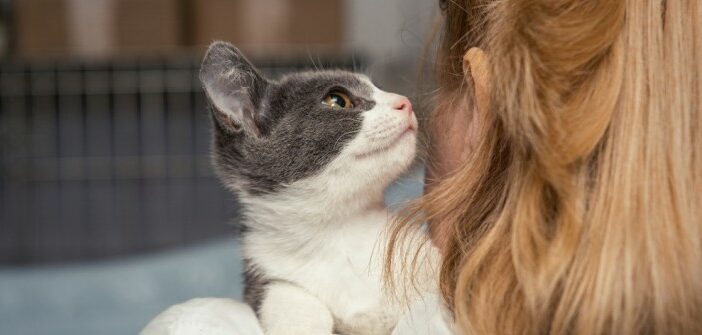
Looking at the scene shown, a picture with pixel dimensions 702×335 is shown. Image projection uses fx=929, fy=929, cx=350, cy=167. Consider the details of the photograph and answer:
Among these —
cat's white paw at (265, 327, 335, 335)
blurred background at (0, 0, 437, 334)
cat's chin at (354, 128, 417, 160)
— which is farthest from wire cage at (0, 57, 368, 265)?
cat's white paw at (265, 327, 335, 335)

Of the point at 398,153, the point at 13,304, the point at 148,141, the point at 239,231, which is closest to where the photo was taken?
the point at 398,153

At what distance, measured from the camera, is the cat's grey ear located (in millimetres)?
1046

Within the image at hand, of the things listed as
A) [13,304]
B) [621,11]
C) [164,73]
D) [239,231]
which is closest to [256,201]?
[239,231]

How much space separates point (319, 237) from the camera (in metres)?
1.08

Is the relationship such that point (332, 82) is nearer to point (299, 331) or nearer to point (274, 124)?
point (274, 124)

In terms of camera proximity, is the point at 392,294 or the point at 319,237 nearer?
the point at 392,294

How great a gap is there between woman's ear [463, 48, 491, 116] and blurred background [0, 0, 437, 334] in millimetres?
1968

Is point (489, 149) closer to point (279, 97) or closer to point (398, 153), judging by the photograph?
point (398, 153)

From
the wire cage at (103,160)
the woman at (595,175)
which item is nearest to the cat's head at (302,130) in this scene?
the woman at (595,175)

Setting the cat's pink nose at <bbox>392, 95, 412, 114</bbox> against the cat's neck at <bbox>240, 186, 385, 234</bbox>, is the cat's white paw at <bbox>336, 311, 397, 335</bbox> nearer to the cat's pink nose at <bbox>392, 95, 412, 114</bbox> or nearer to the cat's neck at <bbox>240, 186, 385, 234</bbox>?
the cat's neck at <bbox>240, 186, 385, 234</bbox>

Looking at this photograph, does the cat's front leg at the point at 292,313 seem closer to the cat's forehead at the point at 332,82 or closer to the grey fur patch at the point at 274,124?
the grey fur patch at the point at 274,124

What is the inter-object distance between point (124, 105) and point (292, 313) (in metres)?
2.38

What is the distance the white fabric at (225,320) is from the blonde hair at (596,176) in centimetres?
5

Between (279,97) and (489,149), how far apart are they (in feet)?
1.21
